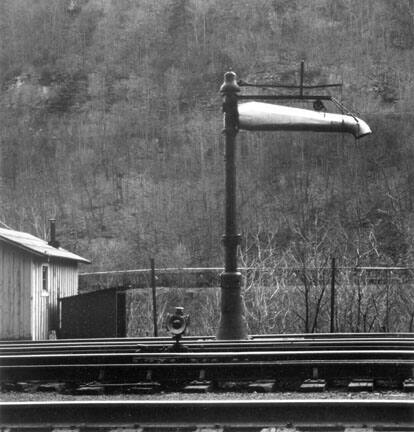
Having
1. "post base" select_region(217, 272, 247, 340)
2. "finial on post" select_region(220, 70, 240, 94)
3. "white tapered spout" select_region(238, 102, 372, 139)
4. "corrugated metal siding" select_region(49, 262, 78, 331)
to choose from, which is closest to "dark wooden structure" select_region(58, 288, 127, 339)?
"corrugated metal siding" select_region(49, 262, 78, 331)

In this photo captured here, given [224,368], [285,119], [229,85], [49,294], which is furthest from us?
[49,294]

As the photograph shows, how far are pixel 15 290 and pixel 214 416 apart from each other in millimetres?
15539

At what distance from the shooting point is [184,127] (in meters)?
62.5

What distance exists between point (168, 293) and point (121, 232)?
19495 millimetres

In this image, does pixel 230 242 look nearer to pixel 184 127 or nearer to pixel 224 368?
pixel 224 368

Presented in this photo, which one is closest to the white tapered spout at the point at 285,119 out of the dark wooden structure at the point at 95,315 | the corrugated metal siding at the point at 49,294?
the dark wooden structure at the point at 95,315

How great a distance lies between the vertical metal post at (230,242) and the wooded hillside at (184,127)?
103 feet

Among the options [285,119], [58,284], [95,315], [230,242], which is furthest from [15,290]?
[285,119]

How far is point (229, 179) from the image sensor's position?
11.4 meters

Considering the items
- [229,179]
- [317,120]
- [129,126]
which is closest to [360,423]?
[229,179]

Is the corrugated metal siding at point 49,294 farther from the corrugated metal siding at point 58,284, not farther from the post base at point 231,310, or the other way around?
the post base at point 231,310

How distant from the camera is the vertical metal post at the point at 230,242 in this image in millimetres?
10992

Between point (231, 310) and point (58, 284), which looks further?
point (58, 284)

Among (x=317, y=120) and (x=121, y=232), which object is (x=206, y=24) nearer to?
(x=121, y=232)
